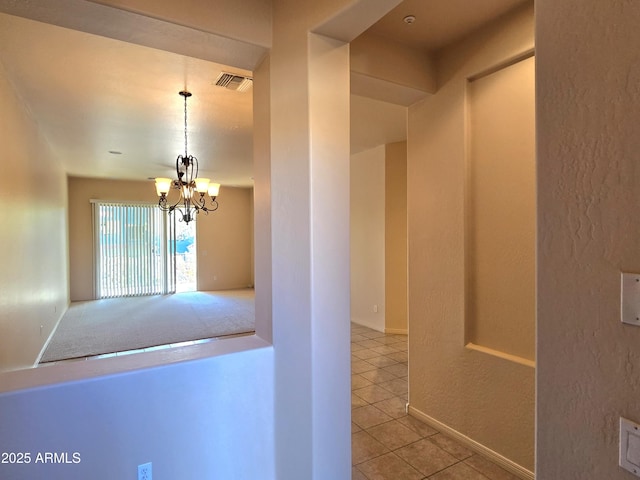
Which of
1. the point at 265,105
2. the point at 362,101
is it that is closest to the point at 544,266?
the point at 265,105

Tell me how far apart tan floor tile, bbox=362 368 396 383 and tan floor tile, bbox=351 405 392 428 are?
0.60 metres

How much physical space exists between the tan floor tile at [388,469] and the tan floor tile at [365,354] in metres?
1.98

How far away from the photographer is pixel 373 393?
129 inches

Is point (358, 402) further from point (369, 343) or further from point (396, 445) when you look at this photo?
point (369, 343)

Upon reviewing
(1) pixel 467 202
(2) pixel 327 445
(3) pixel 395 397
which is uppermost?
(1) pixel 467 202

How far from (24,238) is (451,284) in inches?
158

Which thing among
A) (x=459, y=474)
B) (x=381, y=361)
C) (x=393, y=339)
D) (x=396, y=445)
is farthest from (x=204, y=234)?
(x=459, y=474)

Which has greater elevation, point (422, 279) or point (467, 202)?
point (467, 202)

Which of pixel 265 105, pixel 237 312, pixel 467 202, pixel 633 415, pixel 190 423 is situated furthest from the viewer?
pixel 237 312

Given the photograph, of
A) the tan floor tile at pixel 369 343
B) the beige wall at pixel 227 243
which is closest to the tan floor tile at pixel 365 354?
the tan floor tile at pixel 369 343

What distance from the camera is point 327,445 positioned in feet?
5.46

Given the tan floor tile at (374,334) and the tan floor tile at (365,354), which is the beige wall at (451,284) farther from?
the tan floor tile at (374,334)

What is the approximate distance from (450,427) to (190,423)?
192 cm

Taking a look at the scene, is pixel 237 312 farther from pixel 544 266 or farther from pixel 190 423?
pixel 544 266
